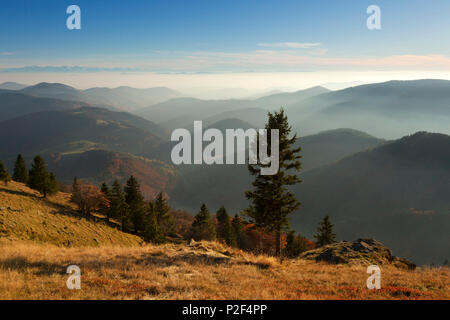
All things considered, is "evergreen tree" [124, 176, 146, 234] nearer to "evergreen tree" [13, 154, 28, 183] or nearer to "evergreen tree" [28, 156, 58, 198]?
"evergreen tree" [28, 156, 58, 198]

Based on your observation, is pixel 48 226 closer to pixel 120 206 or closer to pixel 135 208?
pixel 120 206

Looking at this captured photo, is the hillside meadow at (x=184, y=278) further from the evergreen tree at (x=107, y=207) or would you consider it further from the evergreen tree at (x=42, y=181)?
the evergreen tree at (x=42, y=181)

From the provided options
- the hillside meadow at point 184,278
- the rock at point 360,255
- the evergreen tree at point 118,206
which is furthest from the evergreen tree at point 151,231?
the rock at point 360,255

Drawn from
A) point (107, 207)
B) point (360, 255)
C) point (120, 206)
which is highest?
point (360, 255)

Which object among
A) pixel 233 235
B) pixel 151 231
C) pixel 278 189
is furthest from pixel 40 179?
pixel 278 189

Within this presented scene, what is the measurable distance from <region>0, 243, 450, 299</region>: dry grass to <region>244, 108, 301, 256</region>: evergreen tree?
6.99 metres

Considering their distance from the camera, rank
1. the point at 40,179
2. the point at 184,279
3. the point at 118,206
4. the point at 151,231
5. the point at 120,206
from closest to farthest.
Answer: the point at 184,279
the point at 40,179
the point at 118,206
the point at 120,206
the point at 151,231

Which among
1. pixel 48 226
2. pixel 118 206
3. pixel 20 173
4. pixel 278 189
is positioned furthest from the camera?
pixel 20 173

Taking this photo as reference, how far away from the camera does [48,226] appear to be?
98.5 feet

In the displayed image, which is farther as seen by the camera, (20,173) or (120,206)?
(20,173)

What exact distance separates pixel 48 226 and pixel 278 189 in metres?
29.4

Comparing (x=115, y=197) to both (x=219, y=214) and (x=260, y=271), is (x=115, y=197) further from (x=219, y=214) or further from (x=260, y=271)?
(x=260, y=271)
